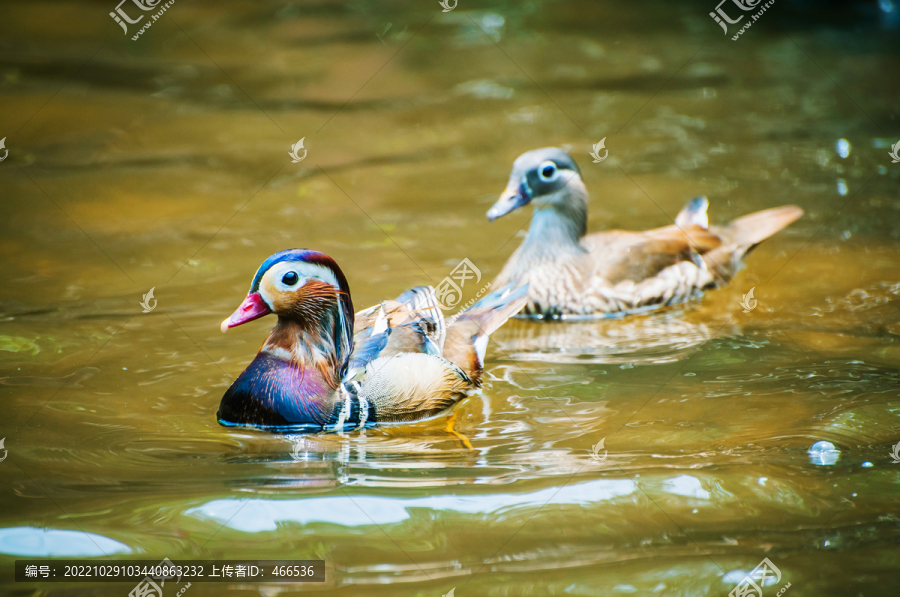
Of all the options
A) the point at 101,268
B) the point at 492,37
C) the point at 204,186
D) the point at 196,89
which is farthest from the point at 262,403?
the point at 492,37

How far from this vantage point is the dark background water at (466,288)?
3391 mm

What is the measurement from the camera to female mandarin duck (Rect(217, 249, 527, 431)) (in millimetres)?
3979

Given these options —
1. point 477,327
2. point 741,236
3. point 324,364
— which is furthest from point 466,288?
point 741,236

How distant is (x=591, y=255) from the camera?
5.84 meters

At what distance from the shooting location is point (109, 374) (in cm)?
456

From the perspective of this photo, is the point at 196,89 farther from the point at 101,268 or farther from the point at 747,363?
the point at 747,363

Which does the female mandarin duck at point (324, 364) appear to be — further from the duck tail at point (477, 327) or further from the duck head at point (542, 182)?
the duck head at point (542, 182)

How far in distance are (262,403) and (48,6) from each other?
8579 mm

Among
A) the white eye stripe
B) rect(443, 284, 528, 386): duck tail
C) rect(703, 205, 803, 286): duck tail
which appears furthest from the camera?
rect(703, 205, 803, 286): duck tail

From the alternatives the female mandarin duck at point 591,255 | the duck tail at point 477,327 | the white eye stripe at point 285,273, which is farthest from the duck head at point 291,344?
the female mandarin duck at point 591,255

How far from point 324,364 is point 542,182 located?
2.33 metres

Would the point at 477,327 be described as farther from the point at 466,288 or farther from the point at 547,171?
the point at 547,171

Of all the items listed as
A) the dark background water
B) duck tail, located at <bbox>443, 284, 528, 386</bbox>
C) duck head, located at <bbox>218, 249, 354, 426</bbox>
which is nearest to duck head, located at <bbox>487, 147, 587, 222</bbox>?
the dark background water

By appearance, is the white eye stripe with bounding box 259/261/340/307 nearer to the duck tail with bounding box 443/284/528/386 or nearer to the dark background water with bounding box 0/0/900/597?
the dark background water with bounding box 0/0/900/597
